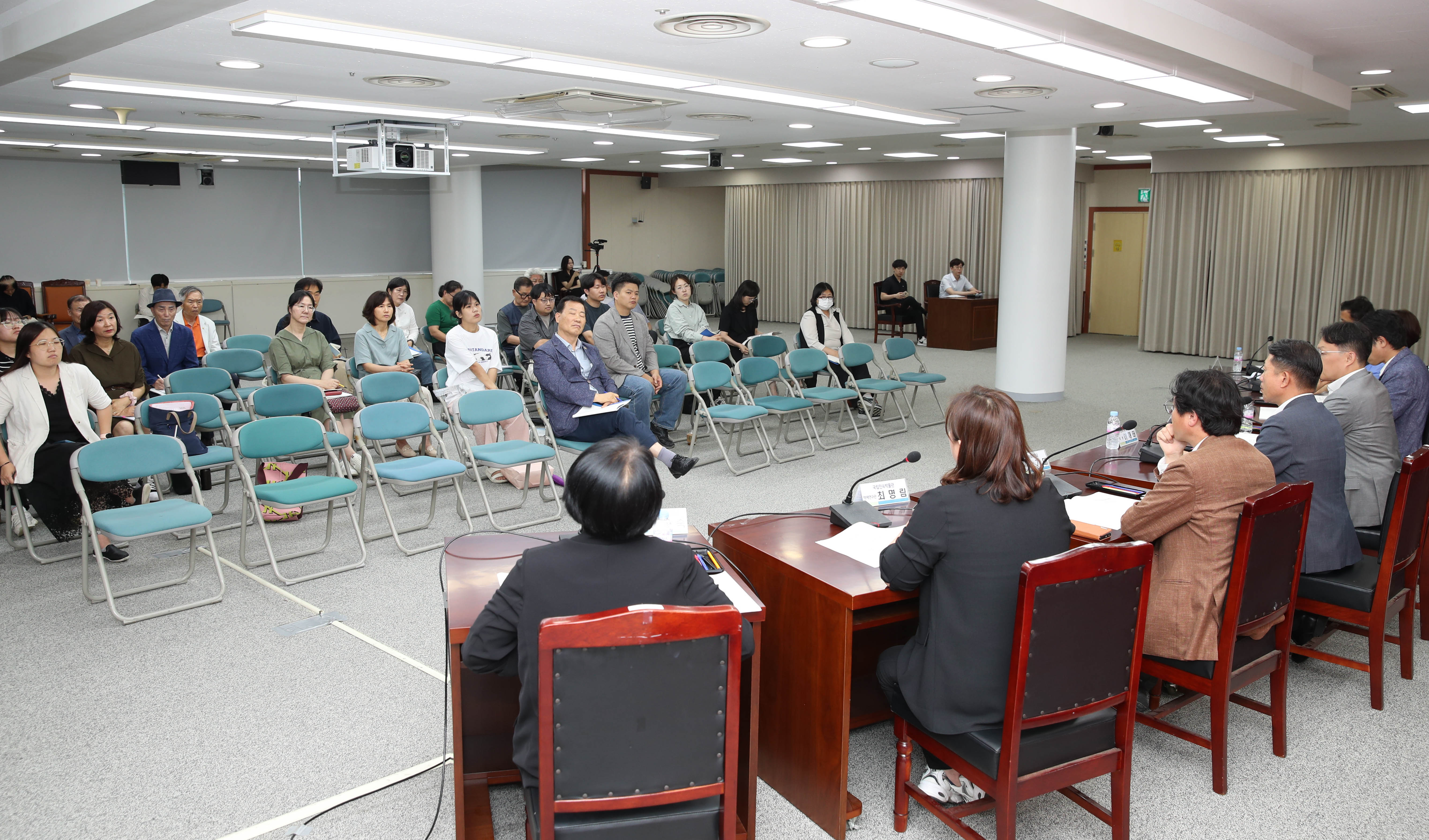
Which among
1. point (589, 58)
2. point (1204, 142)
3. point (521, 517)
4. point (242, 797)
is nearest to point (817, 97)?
point (589, 58)

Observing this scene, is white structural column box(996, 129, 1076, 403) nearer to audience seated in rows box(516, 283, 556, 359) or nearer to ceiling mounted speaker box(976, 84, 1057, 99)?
ceiling mounted speaker box(976, 84, 1057, 99)

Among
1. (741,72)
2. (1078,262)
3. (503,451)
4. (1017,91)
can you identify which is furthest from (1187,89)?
(1078,262)

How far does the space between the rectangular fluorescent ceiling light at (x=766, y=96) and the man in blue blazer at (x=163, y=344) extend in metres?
4.04

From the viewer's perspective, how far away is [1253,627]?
307 cm

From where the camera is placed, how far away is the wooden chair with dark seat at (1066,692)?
7.87 ft

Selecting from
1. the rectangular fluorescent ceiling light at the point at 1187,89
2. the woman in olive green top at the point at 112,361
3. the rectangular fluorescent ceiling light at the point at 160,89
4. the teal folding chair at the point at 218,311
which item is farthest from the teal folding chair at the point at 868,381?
the teal folding chair at the point at 218,311

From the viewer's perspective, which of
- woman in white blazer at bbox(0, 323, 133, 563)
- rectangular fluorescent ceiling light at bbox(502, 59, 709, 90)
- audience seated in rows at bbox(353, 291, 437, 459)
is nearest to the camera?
woman in white blazer at bbox(0, 323, 133, 563)

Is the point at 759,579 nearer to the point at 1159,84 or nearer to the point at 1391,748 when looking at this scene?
the point at 1391,748

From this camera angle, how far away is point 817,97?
705cm

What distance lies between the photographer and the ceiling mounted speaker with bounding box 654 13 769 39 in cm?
439

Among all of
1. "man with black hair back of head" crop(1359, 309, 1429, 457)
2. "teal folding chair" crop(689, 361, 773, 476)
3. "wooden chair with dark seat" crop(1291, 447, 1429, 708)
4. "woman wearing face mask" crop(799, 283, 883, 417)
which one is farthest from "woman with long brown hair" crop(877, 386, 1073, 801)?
"woman wearing face mask" crop(799, 283, 883, 417)

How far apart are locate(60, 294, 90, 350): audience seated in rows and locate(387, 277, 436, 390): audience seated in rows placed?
2.20 m

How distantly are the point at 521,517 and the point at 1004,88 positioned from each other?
423 centimetres

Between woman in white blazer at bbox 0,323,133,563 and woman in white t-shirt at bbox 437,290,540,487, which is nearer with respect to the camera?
woman in white blazer at bbox 0,323,133,563
